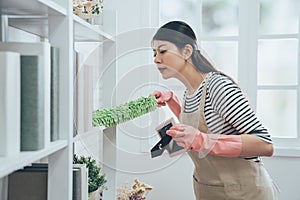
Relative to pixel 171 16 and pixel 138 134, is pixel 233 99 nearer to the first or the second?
pixel 138 134

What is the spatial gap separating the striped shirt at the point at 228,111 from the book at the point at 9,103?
39.8 inches

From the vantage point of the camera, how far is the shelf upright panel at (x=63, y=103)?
3.63ft

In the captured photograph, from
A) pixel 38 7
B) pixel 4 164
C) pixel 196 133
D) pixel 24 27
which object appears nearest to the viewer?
pixel 4 164

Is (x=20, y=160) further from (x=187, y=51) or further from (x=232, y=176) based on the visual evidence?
(x=232, y=176)

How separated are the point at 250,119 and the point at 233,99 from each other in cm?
11

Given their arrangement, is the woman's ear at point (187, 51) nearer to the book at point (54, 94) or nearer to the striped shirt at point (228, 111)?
the striped shirt at point (228, 111)

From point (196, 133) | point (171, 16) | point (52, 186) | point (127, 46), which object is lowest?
point (52, 186)

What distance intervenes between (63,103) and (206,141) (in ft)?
2.36

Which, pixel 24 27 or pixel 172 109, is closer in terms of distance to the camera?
pixel 24 27

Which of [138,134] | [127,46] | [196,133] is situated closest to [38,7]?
[127,46]

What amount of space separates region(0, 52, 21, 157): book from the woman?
798 mm

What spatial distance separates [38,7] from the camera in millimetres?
1002

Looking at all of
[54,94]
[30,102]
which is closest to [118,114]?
[54,94]

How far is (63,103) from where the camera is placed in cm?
111
